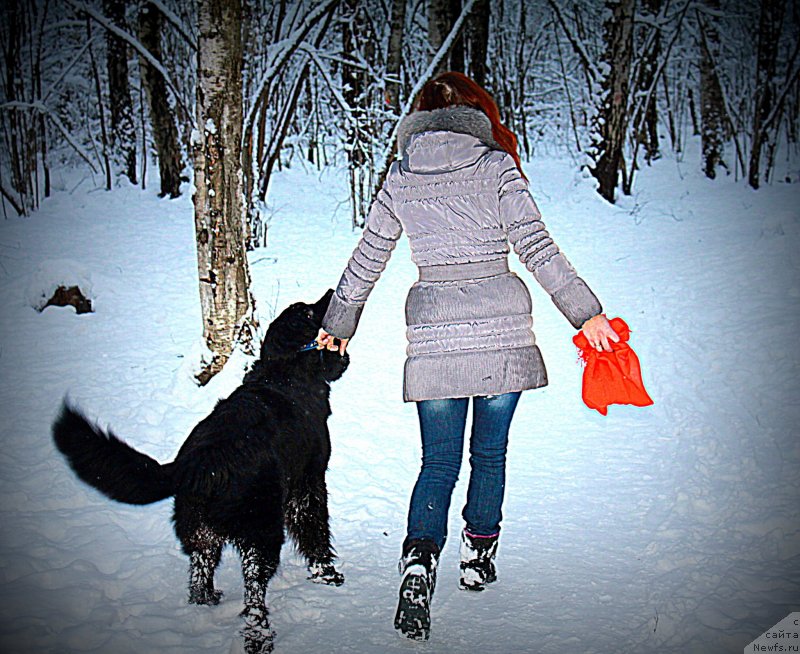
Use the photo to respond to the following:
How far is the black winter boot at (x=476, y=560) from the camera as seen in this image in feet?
8.96

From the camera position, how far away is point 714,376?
16.7 ft

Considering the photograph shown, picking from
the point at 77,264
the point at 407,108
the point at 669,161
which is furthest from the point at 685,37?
the point at 77,264

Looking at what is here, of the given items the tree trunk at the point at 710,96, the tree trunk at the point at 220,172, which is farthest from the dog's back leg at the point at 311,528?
the tree trunk at the point at 710,96

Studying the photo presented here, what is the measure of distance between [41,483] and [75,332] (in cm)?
293

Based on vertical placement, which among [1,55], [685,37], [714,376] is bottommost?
[714,376]

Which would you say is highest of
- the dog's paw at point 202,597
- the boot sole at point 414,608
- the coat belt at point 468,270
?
the coat belt at point 468,270

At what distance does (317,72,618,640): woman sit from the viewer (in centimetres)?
239

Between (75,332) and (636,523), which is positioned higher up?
(75,332)

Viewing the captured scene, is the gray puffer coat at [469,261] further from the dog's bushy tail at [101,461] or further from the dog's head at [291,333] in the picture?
the dog's bushy tail at [101,461]

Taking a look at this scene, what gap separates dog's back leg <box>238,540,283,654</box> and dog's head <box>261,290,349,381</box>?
83cm

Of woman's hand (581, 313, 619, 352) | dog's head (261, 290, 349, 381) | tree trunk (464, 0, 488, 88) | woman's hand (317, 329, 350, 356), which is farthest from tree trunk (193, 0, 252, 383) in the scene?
tree trunk (464, 0, 488, 88)

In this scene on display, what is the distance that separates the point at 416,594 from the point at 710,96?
12.2 meters

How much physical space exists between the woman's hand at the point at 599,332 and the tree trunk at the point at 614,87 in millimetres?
8552

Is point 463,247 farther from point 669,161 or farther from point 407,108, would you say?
point 669,161
